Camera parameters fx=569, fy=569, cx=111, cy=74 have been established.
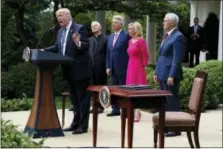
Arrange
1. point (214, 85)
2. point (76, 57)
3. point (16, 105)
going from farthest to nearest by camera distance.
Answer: point (16, 105), point (214, 85), point (76, 57)

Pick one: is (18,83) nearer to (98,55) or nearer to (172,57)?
(98,55)

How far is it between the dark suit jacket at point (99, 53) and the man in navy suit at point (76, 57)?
1.90 meters

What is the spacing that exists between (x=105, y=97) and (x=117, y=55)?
3.39 meters

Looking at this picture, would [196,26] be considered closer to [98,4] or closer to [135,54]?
[98,4]

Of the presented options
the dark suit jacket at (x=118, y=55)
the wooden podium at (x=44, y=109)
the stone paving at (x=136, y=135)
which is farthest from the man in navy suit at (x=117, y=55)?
the wooden podium at (x=44, y=109)

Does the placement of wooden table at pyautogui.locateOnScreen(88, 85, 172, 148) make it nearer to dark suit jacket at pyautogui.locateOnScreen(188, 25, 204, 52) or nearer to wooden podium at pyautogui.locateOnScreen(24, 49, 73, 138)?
wooden podium at pyautogui.locateOnScreen(24, 49, 73, 138)

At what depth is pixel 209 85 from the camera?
11773mm

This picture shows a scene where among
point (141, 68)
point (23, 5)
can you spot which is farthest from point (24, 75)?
point (141, 68)

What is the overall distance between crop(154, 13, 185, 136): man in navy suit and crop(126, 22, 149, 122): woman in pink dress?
121 cm

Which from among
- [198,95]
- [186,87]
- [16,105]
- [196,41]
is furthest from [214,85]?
[196,41]

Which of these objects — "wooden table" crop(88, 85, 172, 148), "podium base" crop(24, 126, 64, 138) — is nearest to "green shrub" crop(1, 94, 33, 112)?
"podium base" crop(24, 126, 64, 138)

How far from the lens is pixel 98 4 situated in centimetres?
1562

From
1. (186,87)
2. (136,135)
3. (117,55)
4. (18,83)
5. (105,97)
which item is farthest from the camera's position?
(18,83)

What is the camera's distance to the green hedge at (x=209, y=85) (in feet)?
36.9
